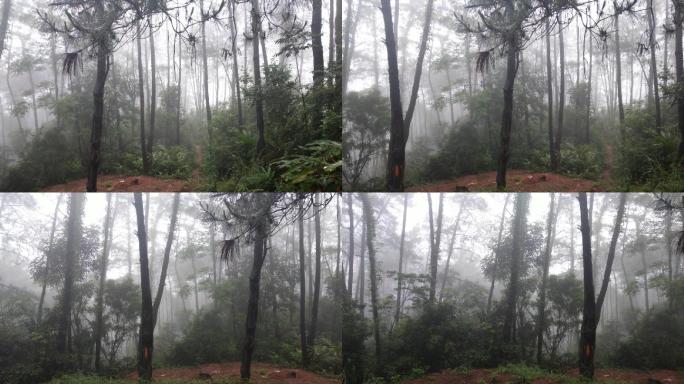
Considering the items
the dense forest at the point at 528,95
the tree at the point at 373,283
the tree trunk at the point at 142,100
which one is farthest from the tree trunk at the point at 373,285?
the tree trunk at the point at 142,100

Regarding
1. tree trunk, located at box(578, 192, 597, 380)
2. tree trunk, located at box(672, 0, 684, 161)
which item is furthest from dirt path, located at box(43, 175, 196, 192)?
tree trunk, located at box(672, 0, 684, 161)

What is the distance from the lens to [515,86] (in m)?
3.16

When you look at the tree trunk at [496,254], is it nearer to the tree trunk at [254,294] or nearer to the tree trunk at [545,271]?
the tree trunk at [545,271]

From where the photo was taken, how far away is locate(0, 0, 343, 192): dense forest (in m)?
3.51

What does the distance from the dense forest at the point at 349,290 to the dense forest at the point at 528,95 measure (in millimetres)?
187

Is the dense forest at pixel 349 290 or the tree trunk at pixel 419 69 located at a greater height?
the tree trunk at pixel 419 69

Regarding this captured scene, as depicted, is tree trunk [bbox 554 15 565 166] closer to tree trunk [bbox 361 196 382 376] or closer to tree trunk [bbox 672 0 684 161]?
tree trunk [bbox 672 0 684 161]

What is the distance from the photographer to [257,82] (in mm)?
3562

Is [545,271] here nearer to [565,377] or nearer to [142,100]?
[565,377]

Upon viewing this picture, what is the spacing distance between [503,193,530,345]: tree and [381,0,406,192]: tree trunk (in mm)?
838

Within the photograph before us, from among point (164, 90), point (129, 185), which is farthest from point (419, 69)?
point (129, 185)

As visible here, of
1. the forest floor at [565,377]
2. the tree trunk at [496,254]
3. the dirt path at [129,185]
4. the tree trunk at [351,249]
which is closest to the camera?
the forest floor at [565,377]

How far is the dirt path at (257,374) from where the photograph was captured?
10.3 feet

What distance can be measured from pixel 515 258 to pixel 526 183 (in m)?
0.54
